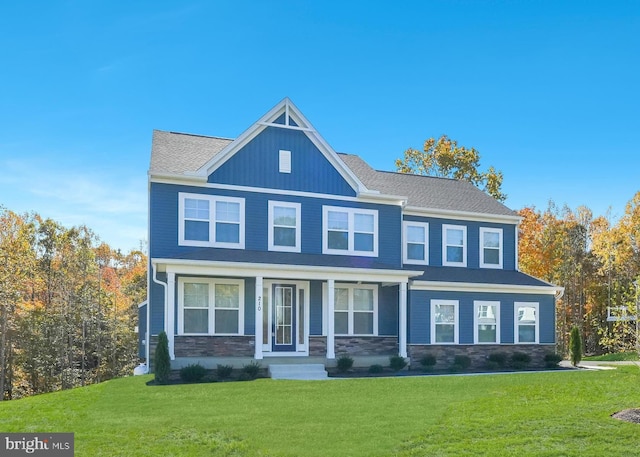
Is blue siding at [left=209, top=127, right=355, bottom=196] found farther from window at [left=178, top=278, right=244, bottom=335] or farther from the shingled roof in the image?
window at [left=178, top=278, right=244, bottom=335]

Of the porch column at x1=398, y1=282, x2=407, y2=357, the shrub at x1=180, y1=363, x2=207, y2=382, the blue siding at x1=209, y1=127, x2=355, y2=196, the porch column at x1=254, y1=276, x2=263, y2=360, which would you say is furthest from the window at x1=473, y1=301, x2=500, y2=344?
the shrub at x1=180, y1=363, x2=207, y2=382

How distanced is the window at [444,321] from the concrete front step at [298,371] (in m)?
4.95

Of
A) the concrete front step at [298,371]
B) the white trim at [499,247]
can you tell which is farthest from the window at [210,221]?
the white trim at [499,247]

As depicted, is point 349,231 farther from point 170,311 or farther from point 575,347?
point 575,347

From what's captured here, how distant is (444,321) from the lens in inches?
883

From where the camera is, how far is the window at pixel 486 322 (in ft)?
75.2

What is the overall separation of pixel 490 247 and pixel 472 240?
920mm

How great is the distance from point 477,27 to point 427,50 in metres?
2.36

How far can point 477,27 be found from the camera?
2142 centimetres

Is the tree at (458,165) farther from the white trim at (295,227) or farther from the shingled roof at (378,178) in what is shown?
the white trim at (295,227)

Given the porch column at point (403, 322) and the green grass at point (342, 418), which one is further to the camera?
the porch column at point (403, 322)

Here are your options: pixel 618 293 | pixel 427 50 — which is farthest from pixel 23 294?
pixel 618 293

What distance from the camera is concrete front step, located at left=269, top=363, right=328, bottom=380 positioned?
18.4m

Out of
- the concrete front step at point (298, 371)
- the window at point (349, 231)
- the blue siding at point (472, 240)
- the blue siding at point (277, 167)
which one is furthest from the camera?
the blue siding at point (472, 240)
